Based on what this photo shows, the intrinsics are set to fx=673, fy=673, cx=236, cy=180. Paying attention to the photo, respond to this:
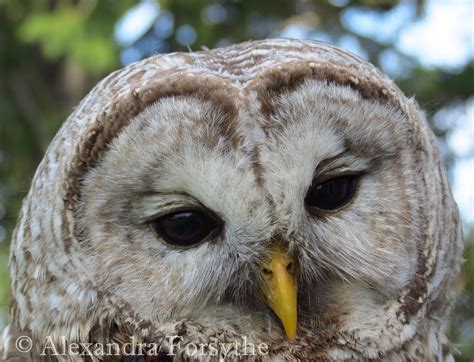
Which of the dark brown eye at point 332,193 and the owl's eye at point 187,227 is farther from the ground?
the dark brown eye at point 332,193

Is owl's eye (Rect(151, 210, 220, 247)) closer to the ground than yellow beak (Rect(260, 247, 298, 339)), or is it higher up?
higher up

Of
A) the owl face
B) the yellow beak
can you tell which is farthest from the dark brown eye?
the yellow beak

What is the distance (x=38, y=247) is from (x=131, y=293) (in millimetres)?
293

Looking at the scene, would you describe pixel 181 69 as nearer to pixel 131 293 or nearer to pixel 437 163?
pixel 131 293

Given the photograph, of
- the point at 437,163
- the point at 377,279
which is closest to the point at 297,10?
the point at 437,163

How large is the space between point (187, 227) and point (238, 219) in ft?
0.39

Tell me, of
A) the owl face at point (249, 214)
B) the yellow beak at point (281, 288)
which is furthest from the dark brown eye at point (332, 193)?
the yellow beak at point (281, 288)

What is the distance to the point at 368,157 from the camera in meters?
1.64

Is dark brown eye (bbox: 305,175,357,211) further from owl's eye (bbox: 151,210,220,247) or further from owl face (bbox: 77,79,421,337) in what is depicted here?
owl's eye (bbox: 151,210,220,247)

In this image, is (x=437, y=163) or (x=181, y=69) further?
(x=437, y=163)

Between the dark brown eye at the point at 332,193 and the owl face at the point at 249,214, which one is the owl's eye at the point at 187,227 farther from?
the dark brown eye at the point at 332,193

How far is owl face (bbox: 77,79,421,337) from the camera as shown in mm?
1468

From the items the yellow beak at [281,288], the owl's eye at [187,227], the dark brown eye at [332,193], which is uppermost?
the dark brown eye at [332,193]

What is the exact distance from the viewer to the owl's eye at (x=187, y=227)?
1.50 m
